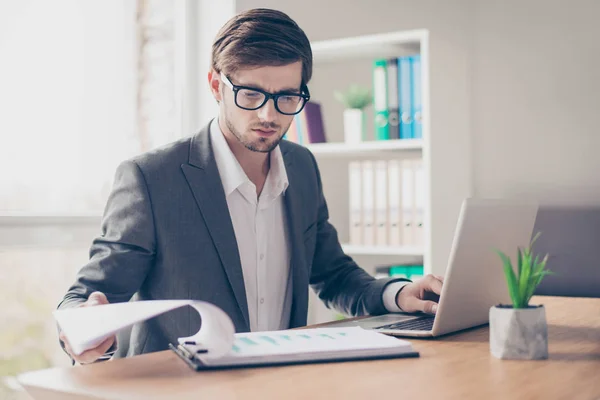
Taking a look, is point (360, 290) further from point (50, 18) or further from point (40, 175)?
point (50, 18)

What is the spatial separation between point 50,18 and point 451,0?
1613mm

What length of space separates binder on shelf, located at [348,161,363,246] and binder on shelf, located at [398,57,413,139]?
0.25 m

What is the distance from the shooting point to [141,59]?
125 inches

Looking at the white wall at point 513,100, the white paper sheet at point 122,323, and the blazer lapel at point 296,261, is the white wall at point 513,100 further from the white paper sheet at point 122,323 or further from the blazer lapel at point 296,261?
the white paper sheet at point 122,323

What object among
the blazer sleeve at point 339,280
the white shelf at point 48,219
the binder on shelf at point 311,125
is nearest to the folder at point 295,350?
the blazer sleeve at point 339,280

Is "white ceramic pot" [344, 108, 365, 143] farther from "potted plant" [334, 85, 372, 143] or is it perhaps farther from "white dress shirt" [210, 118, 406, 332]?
"white dress shirt" [210, 118, 406, 332]

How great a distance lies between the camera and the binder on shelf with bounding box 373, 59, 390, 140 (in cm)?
293

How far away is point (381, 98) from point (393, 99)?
5 cm

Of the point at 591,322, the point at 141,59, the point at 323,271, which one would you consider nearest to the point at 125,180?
the point at 323,271

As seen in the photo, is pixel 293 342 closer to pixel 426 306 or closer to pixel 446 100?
pixel 426 306

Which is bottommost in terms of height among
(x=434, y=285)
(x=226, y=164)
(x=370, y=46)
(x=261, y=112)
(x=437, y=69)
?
(x=434, y=285)

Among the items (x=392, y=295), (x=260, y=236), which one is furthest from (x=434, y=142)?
(x=392, y=295)

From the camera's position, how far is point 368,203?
9.79 feet

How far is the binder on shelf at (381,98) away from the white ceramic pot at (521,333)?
187cm
